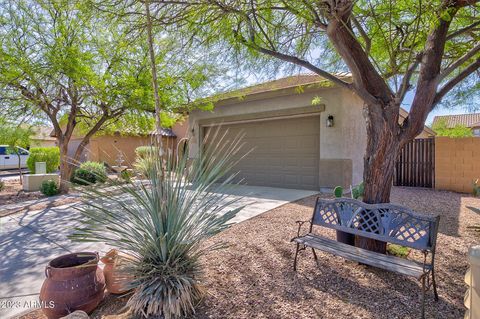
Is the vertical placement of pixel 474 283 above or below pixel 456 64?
below

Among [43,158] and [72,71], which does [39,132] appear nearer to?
[43,158]

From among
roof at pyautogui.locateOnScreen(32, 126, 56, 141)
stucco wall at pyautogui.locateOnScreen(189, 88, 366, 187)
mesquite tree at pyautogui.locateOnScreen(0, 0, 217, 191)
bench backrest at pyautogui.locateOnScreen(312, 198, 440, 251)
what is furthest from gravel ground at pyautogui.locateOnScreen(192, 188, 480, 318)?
roof at pyautogui.locateOnScreen(32, 126, 56, 141)

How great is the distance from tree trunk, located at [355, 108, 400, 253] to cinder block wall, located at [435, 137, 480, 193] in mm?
8003

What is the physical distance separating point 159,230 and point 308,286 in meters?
1.79

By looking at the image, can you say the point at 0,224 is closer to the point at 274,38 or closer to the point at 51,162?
the point at 274,38

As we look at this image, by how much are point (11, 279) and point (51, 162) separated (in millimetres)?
13029

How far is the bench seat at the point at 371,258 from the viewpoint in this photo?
8.63 ft

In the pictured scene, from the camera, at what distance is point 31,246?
175 inches

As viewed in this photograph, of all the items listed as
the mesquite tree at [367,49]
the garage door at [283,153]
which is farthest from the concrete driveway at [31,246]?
the garage door at [283,153]

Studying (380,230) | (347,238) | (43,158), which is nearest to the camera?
(380,230)

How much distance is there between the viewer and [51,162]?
14109 mm

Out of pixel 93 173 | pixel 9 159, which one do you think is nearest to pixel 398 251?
pixel 93 173

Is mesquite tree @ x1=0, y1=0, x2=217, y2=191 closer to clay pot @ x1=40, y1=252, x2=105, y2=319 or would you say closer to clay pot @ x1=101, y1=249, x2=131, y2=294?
clay pot @ x1=101, y1=249, x2=131, y2=294

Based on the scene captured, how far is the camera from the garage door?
371 inches
